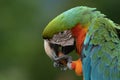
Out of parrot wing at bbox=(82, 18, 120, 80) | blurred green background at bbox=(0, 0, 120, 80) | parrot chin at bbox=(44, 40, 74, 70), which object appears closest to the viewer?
parrot wing at bbox=(82, 18, 120, 80)

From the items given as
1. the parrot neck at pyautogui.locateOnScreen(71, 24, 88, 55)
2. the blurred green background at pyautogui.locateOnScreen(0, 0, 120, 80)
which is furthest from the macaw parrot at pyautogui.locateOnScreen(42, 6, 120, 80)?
the blurred green background at pyautogui.locateOnScreen(0, 0, 120, 80)

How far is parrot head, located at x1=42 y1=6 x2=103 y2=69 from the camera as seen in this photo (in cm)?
505

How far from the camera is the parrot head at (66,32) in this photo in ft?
16.6

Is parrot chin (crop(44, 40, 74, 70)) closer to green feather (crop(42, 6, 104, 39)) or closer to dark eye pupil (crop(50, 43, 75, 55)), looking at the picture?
dark eye pupil (crop(50, 43, 75, 55))

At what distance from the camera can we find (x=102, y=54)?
493 cm

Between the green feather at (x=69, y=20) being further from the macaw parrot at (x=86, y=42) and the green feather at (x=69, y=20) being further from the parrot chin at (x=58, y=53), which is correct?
the parrot chin at (x=58, y=53)

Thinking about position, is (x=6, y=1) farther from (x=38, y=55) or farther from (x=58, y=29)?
(x=58, y=29)

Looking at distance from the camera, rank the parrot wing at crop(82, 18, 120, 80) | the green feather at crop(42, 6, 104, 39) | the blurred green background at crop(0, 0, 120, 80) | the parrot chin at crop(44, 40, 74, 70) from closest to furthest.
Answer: the parrot wing at crop(82, 18, 120, 80) < the green feather at crop(42, 6, 104, 39) < the parrot chin at crop(44, 40, 74, 70) < the blurred green background at crop(0, 0, 120, 80)

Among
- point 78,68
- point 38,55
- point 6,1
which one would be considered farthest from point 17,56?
point 78,68

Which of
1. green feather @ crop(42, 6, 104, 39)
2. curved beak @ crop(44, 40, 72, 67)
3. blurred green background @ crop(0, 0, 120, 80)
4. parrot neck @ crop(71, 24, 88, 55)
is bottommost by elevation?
blurred green background @ crop(0, 0, 120, 80)

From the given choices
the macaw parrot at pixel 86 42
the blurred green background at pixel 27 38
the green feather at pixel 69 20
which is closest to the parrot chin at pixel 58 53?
the macaw parrot at pixel 86 42

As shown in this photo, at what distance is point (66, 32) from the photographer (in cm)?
510

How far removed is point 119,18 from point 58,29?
354cm

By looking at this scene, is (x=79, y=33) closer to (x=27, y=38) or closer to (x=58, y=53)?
(x=58, y=53)
